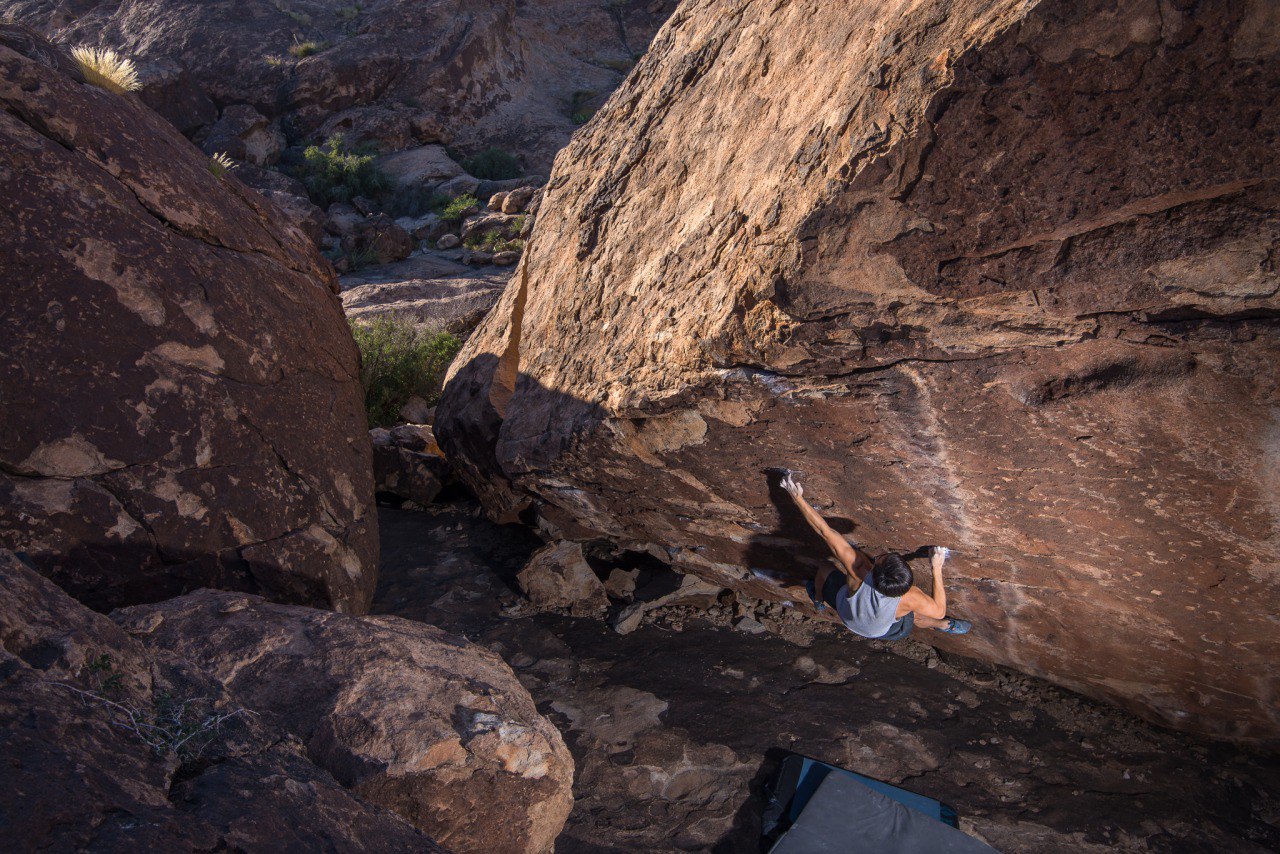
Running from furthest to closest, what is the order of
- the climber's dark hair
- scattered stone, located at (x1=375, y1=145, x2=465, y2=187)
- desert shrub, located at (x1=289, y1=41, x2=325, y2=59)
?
desert shrub, located at (x1=289, y1=41, x2=325, y2=59), scattered stone, located at (x1=375, y1=145, x2=465, y2=187), the climber's dark hair

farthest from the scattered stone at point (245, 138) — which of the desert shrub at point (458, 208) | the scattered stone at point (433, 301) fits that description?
the scattered stone at point (433, 301)

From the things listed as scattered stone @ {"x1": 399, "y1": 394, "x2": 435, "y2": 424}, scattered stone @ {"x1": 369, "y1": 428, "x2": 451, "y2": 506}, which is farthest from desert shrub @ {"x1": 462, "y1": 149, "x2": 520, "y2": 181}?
scattered stone @ {"x1": 369, "y1": 428, "x2": 451, "y2": 506}

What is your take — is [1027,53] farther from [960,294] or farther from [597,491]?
[597,491]

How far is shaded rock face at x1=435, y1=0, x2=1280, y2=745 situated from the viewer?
157 cm

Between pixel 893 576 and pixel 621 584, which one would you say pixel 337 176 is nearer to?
pixel 621 584

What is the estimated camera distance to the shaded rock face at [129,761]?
1034 mm

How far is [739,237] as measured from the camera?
2455 millimetres

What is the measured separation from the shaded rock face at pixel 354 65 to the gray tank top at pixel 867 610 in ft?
49.8

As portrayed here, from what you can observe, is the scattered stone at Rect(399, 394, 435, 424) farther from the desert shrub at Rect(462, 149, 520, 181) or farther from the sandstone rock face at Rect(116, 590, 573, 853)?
the desert shrub at Rect(462, 149, 520, 181)

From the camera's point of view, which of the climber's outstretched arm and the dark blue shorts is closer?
the climber's outstretched arm

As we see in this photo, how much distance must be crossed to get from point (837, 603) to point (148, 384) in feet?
9.70

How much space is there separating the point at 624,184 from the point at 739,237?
4.82 ft

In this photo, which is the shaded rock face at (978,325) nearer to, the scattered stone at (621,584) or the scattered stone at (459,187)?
the scattered stone at (621,584)

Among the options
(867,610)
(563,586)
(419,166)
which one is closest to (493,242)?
(419,166)
